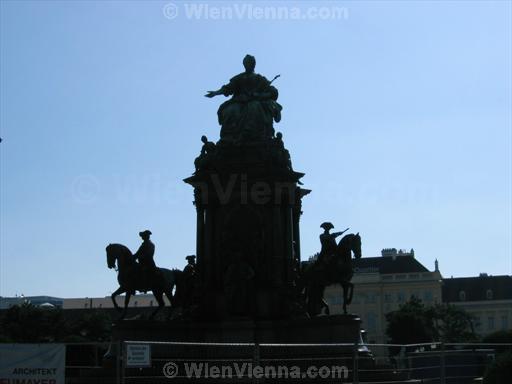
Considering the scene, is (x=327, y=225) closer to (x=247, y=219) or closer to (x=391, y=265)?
(x=247, y=219)

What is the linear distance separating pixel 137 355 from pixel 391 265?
9747 cm

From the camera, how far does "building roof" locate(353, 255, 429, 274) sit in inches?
4183

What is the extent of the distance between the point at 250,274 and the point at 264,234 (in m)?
1.50

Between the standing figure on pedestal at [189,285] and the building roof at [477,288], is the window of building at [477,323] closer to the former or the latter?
the building roof at [477,288]

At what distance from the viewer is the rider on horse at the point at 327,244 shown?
22.6 m

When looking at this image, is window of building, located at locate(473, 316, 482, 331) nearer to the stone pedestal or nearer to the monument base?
the stone pedestal

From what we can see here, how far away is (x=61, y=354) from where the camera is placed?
11.9 m

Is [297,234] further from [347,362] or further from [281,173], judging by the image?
[347,362]

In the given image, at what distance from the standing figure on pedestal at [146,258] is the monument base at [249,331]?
1268 mm

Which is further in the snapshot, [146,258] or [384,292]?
[384,292]

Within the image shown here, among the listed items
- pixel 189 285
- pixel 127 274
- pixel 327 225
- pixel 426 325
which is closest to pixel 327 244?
pixel 327 225

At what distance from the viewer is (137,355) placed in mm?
11867

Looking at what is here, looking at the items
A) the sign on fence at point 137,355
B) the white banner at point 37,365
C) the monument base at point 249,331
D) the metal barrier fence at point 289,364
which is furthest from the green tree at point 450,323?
the white banner at point 37,365

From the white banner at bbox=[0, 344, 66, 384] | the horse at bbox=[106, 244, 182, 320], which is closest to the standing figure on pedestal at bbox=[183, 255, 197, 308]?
the horse at bbox=[106, 244, 182, 320]
